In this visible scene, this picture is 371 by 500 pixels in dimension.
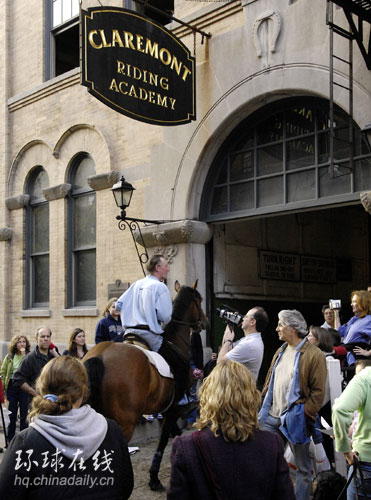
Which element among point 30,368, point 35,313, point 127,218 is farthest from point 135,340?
point 35,313

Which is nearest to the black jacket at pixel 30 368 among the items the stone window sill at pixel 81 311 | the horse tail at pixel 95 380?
the horse tail at pixel 95 380

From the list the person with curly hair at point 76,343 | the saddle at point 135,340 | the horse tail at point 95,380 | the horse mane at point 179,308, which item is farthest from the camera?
the person with curly hair at point 76,343

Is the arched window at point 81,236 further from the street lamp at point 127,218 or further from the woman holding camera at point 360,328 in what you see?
the woman holding camera at point 360,328

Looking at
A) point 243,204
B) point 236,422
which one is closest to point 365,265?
point 243,204

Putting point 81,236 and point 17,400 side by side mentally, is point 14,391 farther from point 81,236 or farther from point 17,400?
point 81,236

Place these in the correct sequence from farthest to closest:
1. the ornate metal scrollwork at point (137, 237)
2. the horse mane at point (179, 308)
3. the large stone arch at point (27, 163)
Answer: the large stone arch at point (27, 163) → the ornate metal scrollwork at point (137, 237) → the horse mane at point (179, 308)

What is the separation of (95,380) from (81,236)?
25.0 feet

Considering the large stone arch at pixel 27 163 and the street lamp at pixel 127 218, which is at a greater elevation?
the large stone arch at pixel 27 163

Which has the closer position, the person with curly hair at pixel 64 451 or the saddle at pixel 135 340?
the person with curly hair at pixel 64 451

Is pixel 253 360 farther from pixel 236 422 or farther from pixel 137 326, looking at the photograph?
pixel 236 422

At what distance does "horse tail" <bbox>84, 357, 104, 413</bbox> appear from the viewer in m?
5.64

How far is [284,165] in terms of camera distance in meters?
9.34

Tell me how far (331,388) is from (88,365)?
2329 mm

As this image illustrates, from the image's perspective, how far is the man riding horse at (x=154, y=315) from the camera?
671cm
